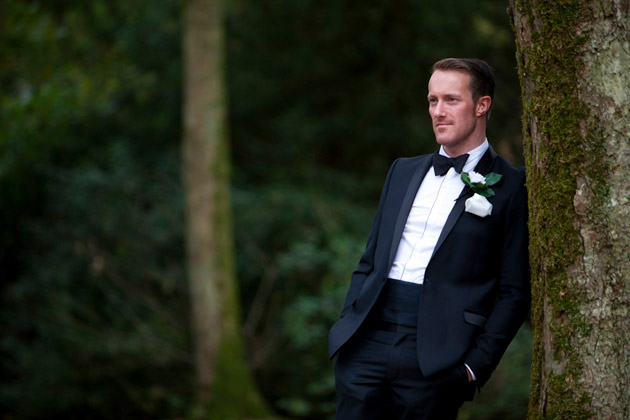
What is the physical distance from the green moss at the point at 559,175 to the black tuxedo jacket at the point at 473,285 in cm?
12

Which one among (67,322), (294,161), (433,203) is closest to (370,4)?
(294,161)

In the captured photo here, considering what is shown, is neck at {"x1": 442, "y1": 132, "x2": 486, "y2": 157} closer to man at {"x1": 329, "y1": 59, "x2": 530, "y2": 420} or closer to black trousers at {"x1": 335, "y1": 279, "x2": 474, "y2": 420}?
man at {"x1": 329, "y1": 59, "x2": 530, "y2": 420}

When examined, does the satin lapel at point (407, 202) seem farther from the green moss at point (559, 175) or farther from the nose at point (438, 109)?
the green moss at point (559, 175)

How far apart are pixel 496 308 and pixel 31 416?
8108mm

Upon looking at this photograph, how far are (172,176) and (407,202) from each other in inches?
313

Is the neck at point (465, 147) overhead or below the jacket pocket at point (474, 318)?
overhead

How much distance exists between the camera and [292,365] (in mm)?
9141

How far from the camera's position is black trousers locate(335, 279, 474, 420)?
275 cm

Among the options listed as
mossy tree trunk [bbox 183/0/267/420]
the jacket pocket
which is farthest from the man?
mossy tree trunk [bbox 183/0/267/420]

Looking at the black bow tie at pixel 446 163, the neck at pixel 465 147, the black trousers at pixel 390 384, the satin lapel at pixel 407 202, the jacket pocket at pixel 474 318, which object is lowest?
the black trousers at pixel 390 384

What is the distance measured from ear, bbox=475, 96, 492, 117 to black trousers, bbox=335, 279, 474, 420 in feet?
2.33

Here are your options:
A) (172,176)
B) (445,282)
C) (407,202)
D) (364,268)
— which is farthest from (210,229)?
(445,282)

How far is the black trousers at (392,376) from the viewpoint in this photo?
9.03 ft

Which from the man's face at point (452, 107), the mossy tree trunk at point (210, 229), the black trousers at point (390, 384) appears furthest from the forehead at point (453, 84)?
the mossy tree trunk at point (210, 229)
